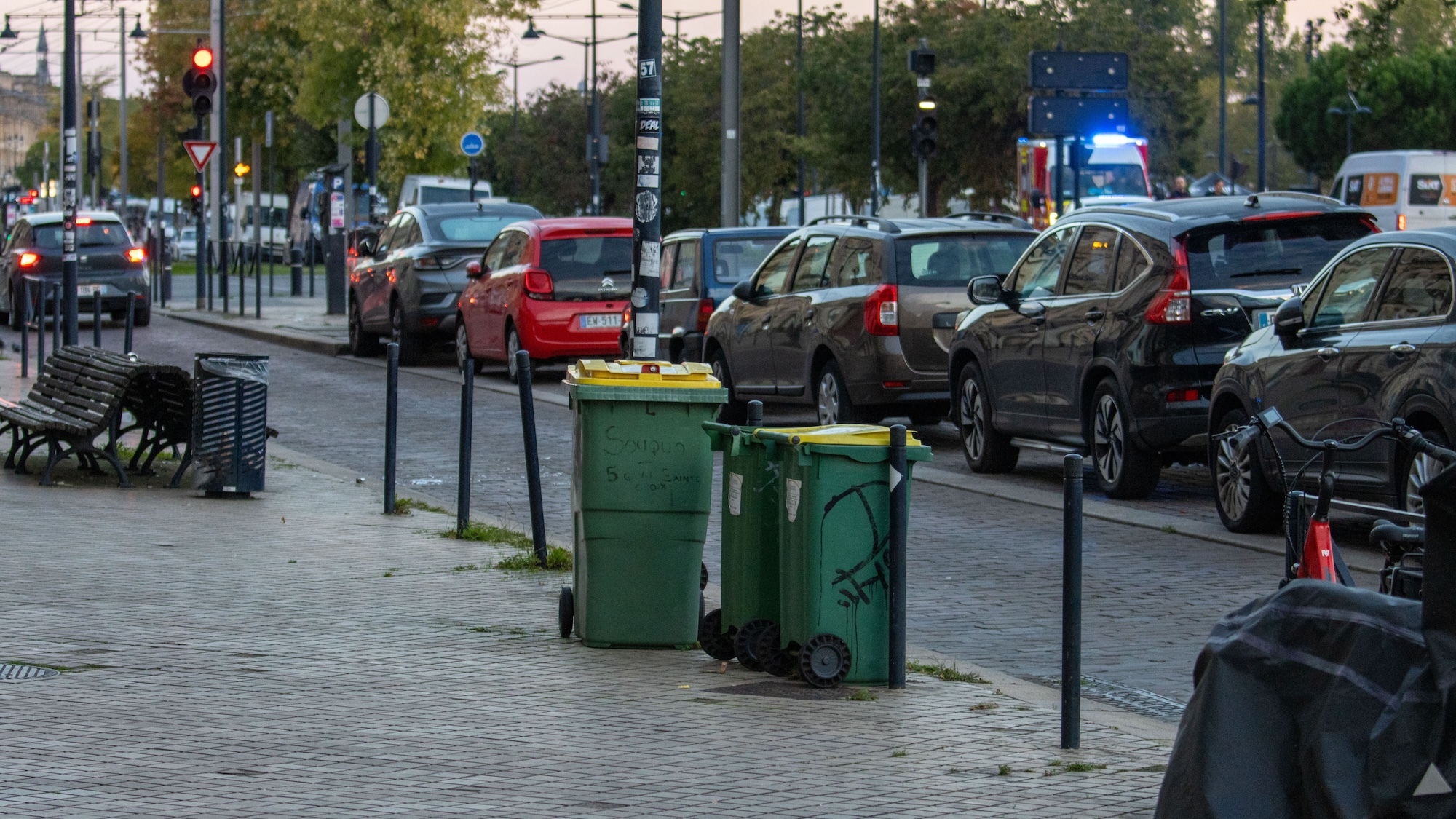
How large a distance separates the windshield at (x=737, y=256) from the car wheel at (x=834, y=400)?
3487mm

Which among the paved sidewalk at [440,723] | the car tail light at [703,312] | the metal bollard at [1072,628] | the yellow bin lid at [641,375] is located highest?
the car tail light at [703,312]

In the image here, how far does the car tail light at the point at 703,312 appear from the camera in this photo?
62.0 ft

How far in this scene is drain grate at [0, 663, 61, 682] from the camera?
7008mm

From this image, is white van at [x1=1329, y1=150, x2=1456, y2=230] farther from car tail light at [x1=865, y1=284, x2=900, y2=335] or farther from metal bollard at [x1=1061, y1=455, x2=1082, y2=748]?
metal bollard at [x1=1061, y1=455, x2=1082, y2=748]

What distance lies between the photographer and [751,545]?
7285mm

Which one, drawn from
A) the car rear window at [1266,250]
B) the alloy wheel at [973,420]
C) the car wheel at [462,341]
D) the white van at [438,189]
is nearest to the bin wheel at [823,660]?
the car rear window at [1266,250]

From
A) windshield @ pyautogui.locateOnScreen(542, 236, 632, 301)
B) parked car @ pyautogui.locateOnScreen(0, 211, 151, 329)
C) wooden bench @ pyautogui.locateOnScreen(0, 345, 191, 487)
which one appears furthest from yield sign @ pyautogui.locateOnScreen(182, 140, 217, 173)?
wooden bench @ pyautogui.locateOnScreen(0, 345, 191, 487)

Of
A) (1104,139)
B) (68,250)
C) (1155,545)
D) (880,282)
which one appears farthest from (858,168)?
(1155,545)

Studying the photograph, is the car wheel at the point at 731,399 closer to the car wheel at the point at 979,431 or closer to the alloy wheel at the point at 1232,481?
the car wheel at the point at 979,431

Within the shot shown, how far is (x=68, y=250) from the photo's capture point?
69.3ft

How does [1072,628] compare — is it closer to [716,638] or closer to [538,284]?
[716,638]

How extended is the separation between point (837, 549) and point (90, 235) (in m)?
26.7

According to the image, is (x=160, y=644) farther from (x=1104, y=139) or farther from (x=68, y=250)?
(x=1104, y=139)

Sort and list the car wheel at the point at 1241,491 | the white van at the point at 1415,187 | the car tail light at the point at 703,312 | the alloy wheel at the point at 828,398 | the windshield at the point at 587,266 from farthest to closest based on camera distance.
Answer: the white van at the point at 1415,187 → the windshield at the point at 587,266 → the car tail light at the point at 703,312 → the alloy wheel at the point at 828,398 → the car wheel at the point at 1241,491
